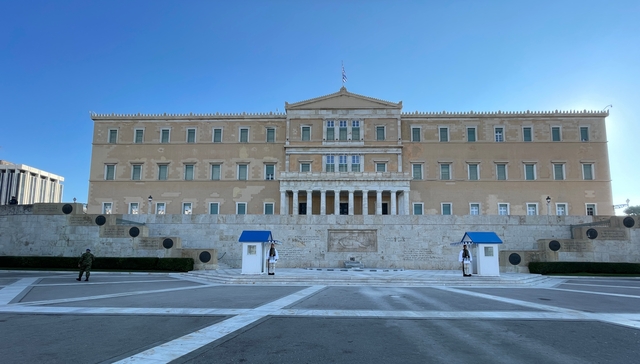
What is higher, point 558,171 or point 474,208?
point 558,171

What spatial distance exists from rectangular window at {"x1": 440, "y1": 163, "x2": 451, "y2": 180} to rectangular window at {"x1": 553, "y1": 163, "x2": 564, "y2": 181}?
11745mm

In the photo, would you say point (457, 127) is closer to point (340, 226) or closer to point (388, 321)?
point (340, 226)

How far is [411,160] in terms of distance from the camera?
4941 cm

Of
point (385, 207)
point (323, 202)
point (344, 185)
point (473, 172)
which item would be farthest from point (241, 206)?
point (473, 172)

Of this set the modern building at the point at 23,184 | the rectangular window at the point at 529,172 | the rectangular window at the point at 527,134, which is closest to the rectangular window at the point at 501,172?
the rectangular window at the point at 529,172

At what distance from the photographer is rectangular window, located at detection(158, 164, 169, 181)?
50.0 m

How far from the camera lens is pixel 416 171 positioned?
161 ft

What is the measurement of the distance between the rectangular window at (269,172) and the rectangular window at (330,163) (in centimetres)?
620

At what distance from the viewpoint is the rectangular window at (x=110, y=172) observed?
50.2 metres

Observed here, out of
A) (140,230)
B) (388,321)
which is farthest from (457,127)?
(388,321)

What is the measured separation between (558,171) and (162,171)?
150 feet

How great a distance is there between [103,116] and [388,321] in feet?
170

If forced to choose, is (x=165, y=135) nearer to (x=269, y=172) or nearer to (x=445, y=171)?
(x=269, y=172)

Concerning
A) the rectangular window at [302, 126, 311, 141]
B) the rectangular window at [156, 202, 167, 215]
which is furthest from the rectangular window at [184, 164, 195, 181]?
the rectangular window at [302, 126, 311, 141]
